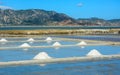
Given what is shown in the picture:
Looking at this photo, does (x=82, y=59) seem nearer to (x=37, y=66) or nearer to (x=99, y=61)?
(x=99, y=61)

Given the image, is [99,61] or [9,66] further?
[99,61]

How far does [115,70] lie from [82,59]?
364 cm

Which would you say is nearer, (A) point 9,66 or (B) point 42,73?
(B) point 42,73

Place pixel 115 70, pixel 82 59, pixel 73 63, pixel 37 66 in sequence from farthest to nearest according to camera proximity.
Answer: pixel 82 59 → pixel 73 63 → pixel 37 66 → pixel 115 70

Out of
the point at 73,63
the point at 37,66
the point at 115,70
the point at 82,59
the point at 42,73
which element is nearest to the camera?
the point at 42,73

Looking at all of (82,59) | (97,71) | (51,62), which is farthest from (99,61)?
(97,71)

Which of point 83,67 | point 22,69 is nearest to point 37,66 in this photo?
point 22,69

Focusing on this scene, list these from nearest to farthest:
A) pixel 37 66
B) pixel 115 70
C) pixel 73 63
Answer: pixel 115 70 → pixel 37 66 → pixel 73 63

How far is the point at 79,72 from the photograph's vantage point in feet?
40.6

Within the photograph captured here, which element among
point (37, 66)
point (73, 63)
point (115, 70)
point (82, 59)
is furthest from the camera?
point (82, 59)

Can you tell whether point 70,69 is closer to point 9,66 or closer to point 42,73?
point 42,73

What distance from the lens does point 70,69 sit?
43.1ft

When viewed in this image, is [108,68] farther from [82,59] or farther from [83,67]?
[82,59]

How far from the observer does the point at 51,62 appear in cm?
1532
